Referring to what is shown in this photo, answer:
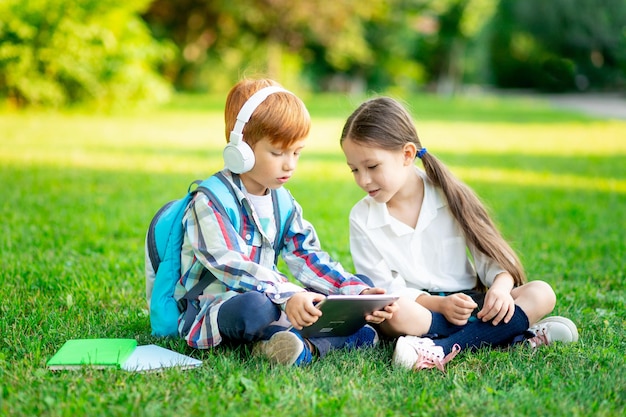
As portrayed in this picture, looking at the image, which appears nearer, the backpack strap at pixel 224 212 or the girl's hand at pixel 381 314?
the girl's hand at pixel 381 314

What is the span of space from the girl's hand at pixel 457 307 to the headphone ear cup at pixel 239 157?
40.3 inches

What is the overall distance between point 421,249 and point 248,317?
3.64ft

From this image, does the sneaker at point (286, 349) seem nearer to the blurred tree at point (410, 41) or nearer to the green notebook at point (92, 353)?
the green notebook at point (92, 353)

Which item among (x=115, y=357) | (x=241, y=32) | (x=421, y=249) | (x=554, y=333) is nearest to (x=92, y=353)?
(x=115, y=357)

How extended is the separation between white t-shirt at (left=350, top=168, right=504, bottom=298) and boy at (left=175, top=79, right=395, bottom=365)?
0.30 metres

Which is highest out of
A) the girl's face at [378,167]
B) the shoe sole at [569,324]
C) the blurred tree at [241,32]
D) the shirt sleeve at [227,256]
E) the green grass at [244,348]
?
the blurred tree at [241,32]

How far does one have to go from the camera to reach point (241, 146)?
3.02 m

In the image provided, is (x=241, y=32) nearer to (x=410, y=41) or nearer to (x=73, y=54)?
(x=410, y=41)

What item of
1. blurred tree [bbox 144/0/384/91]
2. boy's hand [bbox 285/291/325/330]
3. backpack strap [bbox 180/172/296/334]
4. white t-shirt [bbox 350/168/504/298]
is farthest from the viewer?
blurred tree [bbox 144/0/384/91]

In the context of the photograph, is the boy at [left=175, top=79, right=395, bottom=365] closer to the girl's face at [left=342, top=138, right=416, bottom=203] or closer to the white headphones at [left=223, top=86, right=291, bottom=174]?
the white headphones at [left=223, top=86, right=291, bottom=174]

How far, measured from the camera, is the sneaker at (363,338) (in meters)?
3.21

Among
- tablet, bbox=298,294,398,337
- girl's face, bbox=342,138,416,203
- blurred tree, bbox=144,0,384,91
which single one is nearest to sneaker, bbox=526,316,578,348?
tablet, bbox=298,294,398,337

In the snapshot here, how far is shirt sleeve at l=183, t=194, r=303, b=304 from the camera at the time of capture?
297 cm

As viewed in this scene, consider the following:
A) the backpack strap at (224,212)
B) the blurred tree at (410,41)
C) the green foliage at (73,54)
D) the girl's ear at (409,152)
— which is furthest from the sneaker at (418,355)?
the blurred tree at (410,41)
